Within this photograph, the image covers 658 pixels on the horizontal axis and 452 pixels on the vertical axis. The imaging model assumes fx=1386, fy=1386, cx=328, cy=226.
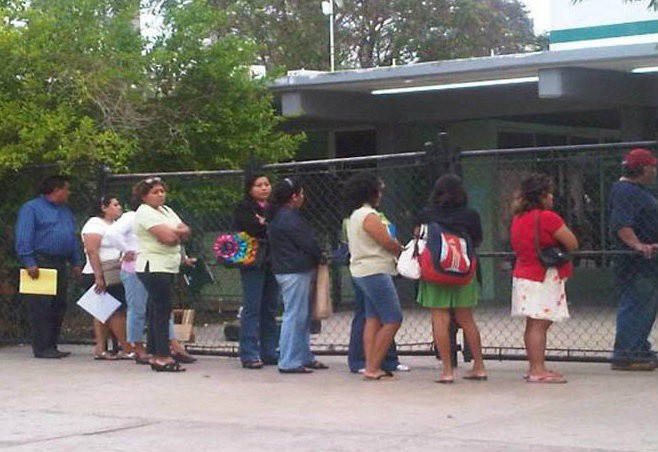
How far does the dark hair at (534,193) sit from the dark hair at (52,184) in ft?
16.0

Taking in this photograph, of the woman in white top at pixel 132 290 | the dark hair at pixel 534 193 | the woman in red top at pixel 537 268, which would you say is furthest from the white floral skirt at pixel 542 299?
the woman in white top at pixel 132 290

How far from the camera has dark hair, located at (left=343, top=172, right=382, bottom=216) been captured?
11164mm

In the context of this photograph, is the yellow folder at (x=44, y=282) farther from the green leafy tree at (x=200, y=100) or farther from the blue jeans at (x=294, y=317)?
the blue jeans at (x=294, y=317)

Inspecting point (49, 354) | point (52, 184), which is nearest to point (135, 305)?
point (49, 354)

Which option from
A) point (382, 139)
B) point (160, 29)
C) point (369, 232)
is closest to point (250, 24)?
point (382, 139)

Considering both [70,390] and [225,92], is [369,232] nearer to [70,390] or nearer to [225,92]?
[70,390]

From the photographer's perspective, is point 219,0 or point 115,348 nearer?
point 115,348

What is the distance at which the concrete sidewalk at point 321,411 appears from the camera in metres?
8.47

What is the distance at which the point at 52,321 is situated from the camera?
44.9ft

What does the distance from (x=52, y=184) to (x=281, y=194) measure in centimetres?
286

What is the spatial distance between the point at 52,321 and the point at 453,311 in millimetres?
4609

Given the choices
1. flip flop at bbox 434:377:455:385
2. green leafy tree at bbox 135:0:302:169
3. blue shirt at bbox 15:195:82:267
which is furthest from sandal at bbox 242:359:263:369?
green leafy tree at bbox 135:0:302:169

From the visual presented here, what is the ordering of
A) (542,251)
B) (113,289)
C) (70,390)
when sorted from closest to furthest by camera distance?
(542,251), (70,390), (113,289)

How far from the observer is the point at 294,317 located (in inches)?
463
